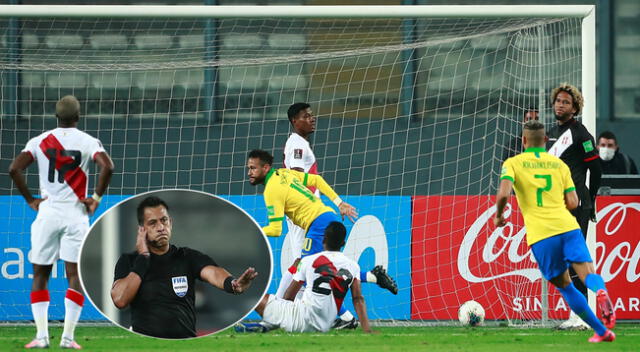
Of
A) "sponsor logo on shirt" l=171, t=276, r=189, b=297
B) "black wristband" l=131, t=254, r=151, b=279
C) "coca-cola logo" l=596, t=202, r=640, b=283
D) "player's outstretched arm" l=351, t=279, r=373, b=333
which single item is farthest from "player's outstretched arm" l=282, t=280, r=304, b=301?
"coca-cola logo" l=596, t=202, r=640, b=283

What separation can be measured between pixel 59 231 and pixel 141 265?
0.59m

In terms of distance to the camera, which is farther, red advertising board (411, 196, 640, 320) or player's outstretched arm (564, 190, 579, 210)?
red advertising board (411, 196, 640, 320)

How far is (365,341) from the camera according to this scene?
9062 millimetres

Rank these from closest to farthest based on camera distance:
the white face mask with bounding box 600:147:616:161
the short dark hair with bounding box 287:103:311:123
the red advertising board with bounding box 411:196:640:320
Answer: the short dark hair with bounding box 287:103:311:123, the red advertising board with bounding box 411:196:640:320, the white face mask with bounding box 600:147:616:161

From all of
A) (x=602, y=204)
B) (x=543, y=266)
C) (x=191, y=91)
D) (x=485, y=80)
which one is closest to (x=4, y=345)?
(x=543, y=266)

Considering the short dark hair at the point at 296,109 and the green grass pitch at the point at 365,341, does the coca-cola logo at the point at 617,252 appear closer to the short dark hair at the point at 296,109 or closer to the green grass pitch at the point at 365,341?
the green grass pitch at the point at 365,341

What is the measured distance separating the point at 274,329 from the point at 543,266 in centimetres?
238

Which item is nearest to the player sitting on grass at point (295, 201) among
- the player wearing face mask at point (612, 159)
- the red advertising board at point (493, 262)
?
the red advertising board at point (493, 262)

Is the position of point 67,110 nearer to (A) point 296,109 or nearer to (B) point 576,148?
(A) point 296,109

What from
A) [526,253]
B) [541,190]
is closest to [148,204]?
[541,190]

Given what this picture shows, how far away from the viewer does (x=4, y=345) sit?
29.0ft

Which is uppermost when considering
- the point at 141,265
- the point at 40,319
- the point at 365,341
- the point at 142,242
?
the point at 142,242

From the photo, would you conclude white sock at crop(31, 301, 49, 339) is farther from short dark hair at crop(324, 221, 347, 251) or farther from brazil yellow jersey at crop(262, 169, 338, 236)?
short dark hair at crop(324, 221, 347, 251)

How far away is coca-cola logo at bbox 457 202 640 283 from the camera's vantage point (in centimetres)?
1151
